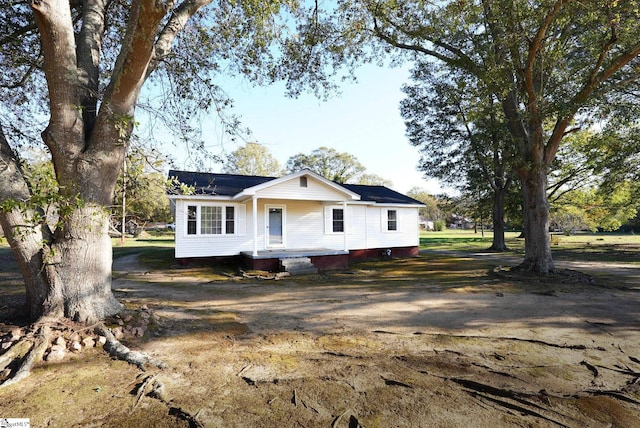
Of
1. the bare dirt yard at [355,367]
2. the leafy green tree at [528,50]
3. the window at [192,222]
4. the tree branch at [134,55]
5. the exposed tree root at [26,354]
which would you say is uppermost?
the leafy green tree at [528,50]

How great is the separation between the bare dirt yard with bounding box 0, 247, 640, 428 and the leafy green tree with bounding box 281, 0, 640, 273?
5.02 meters

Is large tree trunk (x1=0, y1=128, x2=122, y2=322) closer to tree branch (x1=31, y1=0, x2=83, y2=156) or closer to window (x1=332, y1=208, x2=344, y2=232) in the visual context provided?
tree branch (x1=31, y1=0, x2=83, y2=156)

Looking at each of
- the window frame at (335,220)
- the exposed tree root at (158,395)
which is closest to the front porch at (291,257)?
the window frame at (335,220)

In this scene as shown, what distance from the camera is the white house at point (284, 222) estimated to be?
42.2 ft

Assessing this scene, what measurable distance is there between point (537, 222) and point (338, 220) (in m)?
8.25

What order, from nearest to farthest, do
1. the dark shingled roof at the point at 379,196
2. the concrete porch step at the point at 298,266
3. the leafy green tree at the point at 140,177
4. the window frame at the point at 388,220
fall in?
1. the leafy green tree at the point at 140,177
2. the concrete porch step at the point at 298,266
3. the dark shingled roof at the point at 379,196
4. the window frame at the point at 388,220

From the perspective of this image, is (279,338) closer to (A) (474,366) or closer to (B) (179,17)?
(A) (474,366)

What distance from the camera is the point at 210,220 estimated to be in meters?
13.4

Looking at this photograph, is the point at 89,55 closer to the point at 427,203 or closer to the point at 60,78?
the point at 60,78

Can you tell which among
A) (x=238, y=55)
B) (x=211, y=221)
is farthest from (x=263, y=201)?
(x=238, y=55)

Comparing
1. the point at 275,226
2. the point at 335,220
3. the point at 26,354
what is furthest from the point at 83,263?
the point at 335,220

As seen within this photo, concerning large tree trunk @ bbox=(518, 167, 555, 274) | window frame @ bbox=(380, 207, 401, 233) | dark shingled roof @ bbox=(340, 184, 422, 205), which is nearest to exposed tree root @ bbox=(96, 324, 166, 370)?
large tree trunk @ bbox=(518, 167, 555, 274)

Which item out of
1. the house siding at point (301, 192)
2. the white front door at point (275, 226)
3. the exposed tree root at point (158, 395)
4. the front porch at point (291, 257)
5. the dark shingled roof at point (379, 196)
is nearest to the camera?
the exposed tree root at point (158, 395)

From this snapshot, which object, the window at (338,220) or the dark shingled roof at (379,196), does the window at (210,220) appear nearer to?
the window at (338,220)
